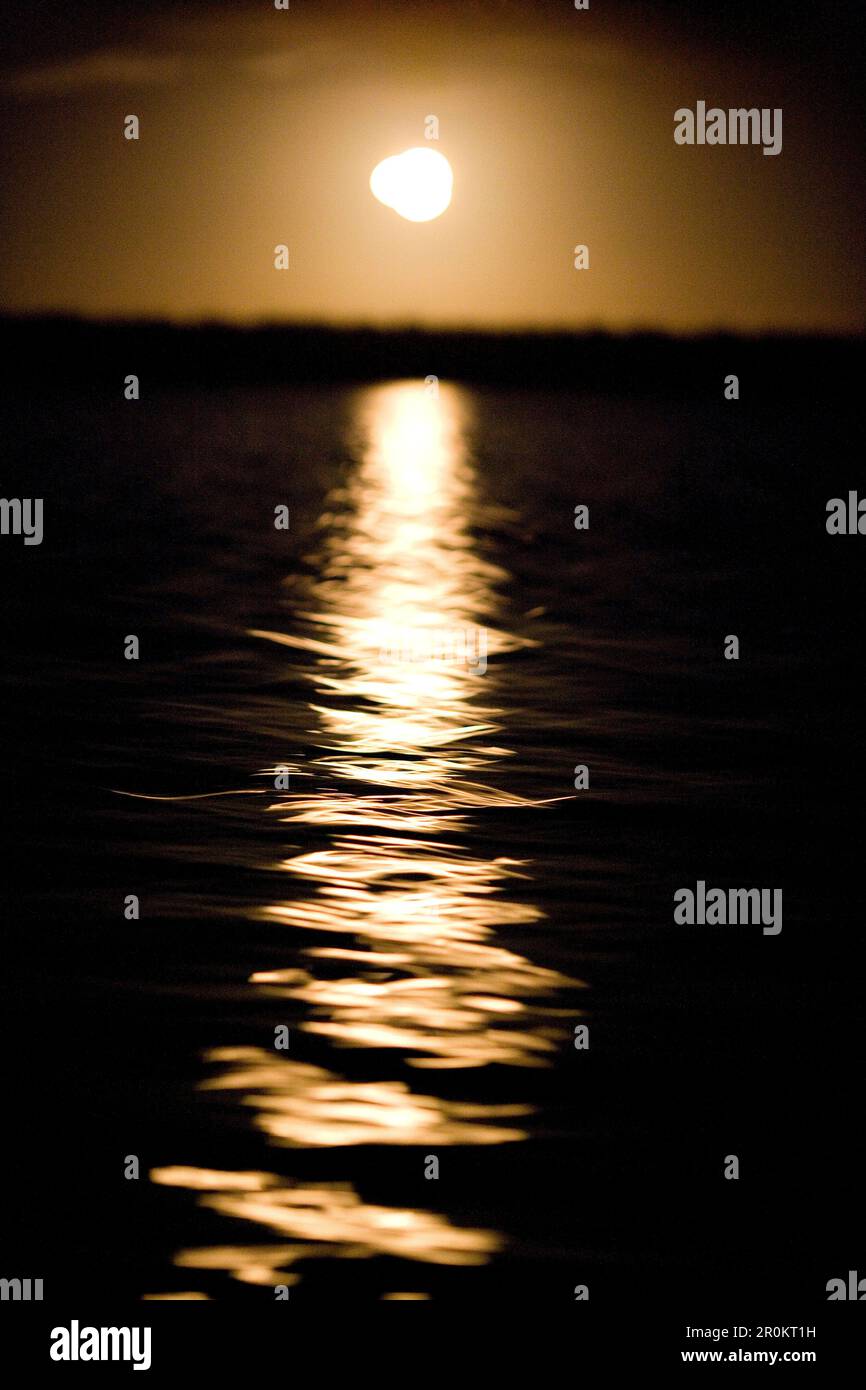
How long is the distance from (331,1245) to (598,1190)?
0.94 metres

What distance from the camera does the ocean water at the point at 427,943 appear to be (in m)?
5.33

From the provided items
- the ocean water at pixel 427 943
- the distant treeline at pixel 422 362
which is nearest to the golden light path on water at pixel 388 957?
the ocean water at pixel 427 943

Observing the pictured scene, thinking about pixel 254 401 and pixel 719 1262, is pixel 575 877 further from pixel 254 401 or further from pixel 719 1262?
pixel 254 401

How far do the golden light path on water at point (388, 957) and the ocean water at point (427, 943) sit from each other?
0.08ft

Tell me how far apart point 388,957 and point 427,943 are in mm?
262

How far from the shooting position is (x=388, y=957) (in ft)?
24.8

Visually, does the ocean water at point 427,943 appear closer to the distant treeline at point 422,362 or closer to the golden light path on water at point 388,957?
the golden light path on water at point 388,957

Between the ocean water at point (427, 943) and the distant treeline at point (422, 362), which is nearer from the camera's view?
the ocean water at point (427, 943)

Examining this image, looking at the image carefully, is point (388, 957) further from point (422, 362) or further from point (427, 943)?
point (422, 362)

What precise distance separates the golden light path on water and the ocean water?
0.08ft

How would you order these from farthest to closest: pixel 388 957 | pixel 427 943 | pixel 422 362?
pixel 422 362, pixel 427 943, pixel 388 957

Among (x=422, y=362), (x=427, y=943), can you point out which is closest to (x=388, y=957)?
(x=427, y=943)

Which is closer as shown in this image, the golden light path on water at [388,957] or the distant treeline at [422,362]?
the golden light path on water at [388,957]

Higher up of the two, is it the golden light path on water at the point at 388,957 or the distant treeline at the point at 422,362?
the distant treeline at the point at 422,362
